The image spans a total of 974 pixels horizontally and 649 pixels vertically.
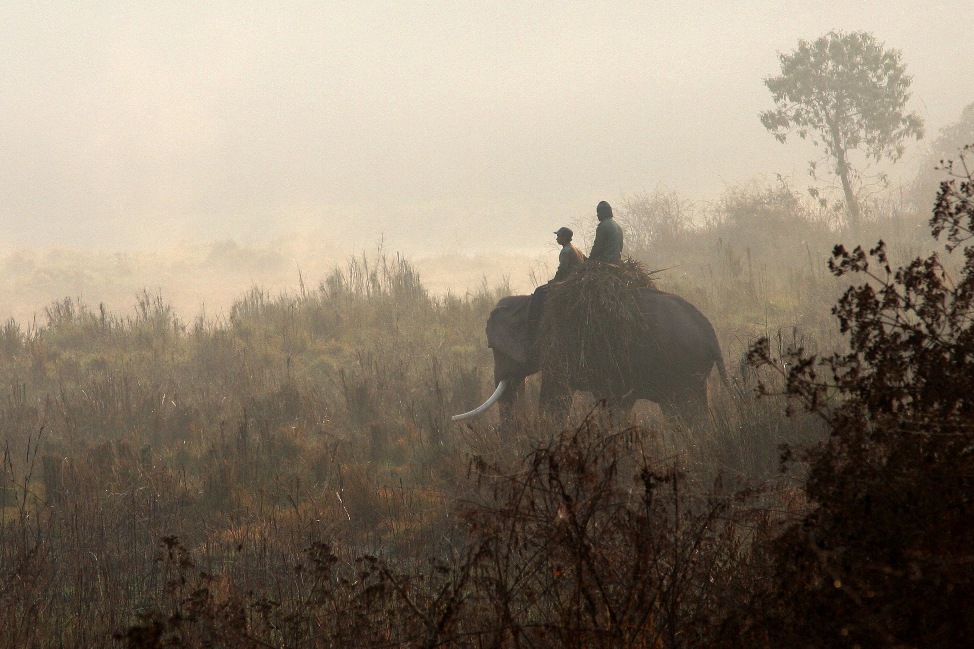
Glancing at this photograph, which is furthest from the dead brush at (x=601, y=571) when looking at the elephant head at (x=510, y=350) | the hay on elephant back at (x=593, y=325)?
the elephant head at (x=510, y=350)

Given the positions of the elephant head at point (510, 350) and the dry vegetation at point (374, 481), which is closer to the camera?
the dry vegetation at point (374, 481)

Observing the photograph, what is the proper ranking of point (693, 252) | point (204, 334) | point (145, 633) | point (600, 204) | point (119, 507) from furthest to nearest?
point (693, 252) → point (204, 334) → point (600, 204) → point (119, 507) → point (145, 633)

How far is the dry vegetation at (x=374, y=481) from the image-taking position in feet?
10.4

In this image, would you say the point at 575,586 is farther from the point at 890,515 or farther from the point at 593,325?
the point at 593,325

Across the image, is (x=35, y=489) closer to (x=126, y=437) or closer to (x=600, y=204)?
(x=126, y=437)

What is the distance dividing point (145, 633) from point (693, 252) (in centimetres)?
2427

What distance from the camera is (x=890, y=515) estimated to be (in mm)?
2461

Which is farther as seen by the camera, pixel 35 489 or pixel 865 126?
pixel 865 126

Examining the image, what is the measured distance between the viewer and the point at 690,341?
9.21 meters

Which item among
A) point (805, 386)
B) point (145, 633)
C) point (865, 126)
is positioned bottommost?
point (145, 633)

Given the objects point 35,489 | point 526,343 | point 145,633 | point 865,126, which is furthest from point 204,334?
point 865,126

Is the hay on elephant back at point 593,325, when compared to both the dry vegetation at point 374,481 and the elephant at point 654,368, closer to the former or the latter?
the elephant at point 654,368

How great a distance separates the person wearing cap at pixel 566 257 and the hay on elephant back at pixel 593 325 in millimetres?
276

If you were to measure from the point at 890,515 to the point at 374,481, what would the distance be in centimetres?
624
